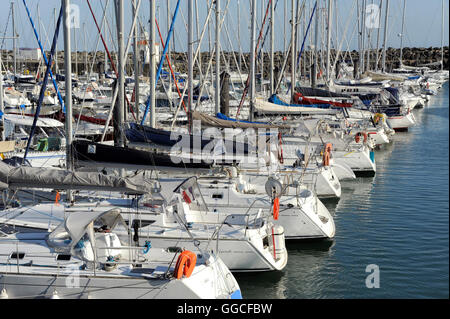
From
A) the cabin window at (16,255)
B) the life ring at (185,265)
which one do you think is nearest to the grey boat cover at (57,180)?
the cabin window at (16,255)

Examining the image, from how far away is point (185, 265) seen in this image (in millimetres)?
12609

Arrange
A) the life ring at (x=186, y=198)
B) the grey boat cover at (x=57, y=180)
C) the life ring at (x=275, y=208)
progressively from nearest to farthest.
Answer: the grey boat cover at (x=57, y=180) → the life ring at (x=186, y=198) → the life ring at (x=275, y=208)

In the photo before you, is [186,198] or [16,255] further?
[186,198]

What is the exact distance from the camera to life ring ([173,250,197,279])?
12.5m

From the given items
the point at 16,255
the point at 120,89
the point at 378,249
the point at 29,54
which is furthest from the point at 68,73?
the point at 29,54

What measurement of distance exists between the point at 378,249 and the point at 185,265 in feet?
26.2

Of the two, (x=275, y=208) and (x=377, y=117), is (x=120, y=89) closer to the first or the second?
(x=275, y=208)

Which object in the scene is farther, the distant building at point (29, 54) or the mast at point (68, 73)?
the distant building at point (29, 54)

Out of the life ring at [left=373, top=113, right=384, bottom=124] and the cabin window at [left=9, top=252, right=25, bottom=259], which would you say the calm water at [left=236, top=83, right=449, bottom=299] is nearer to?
the cabin window at [left=9, top=252, right=25, bottom=259]

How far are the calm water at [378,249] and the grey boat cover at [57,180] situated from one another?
382 cm

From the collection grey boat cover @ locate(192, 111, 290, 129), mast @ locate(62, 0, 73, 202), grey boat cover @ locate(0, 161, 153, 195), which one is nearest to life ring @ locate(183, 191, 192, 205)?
grey boat cover @ locate(0, 161, 153, 195)

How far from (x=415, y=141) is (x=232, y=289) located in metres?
28.1

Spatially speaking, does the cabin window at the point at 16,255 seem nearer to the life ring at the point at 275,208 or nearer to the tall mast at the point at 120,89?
the tall mast at the point at 120,89

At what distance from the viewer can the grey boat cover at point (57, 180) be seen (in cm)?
1548
